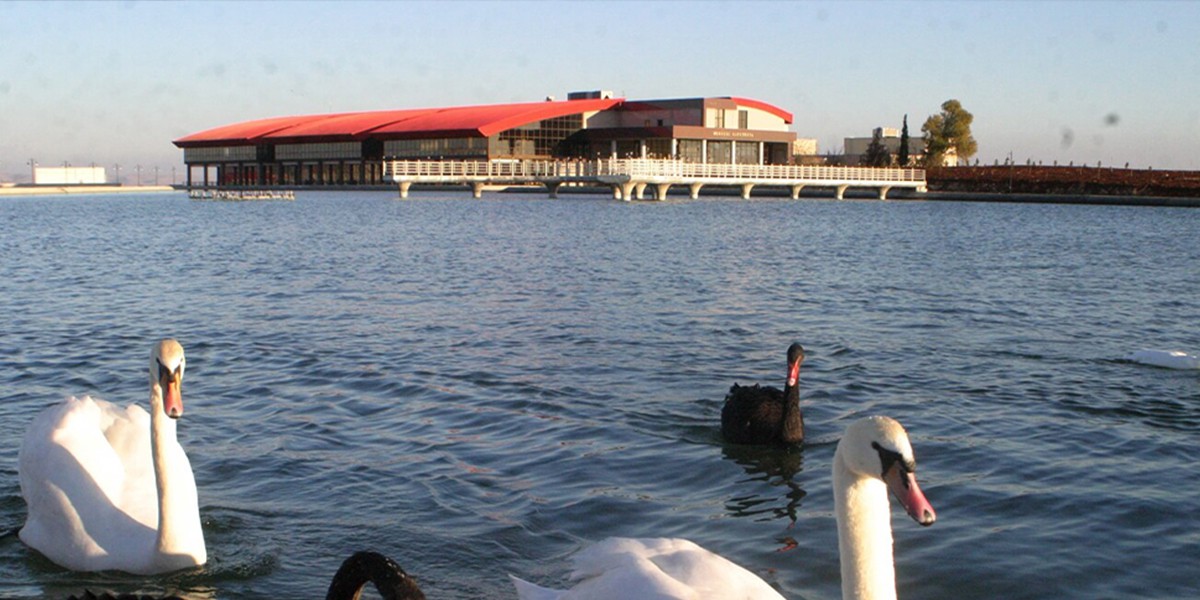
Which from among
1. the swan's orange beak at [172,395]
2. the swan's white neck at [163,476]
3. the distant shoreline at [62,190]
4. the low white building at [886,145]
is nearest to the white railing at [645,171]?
the low white building at [886,145]

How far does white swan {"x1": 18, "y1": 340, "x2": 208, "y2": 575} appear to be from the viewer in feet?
23.6

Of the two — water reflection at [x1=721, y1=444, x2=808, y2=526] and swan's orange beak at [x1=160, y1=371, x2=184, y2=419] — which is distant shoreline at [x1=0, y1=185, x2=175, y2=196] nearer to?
water reflection at [x1=721, y1=444, x2=808, y2=526]

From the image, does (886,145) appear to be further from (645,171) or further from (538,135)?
(645,171)

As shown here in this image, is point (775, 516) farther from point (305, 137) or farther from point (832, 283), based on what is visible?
point (305, 137)

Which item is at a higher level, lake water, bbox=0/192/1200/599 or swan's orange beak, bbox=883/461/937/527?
swan's orange beak, bbox=883/461/937/527

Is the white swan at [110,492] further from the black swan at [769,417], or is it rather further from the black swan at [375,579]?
the black swan at [769,417]

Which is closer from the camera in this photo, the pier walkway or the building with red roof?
the pier walkway

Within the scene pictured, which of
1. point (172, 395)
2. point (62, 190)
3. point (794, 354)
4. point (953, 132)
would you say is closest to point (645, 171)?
point (953, 132)

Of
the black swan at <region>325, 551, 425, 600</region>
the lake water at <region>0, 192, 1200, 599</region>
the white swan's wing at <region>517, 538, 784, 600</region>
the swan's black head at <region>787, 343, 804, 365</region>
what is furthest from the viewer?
the swan's black head at <region>787, 343, 804, 365</region>

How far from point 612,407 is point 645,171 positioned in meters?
62.4

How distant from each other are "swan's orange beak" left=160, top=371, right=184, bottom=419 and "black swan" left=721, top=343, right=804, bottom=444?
17.7 feet

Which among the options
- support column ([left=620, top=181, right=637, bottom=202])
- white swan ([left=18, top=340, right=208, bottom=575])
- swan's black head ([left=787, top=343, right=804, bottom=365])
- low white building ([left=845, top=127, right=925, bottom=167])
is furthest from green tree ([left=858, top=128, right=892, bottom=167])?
white swan ([left=18, top=340, right=208, bottom=575])

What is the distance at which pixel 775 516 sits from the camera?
9086 mm

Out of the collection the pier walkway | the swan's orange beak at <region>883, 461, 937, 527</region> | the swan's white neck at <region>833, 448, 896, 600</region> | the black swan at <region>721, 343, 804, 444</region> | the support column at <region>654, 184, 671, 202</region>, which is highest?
the pier walkway
